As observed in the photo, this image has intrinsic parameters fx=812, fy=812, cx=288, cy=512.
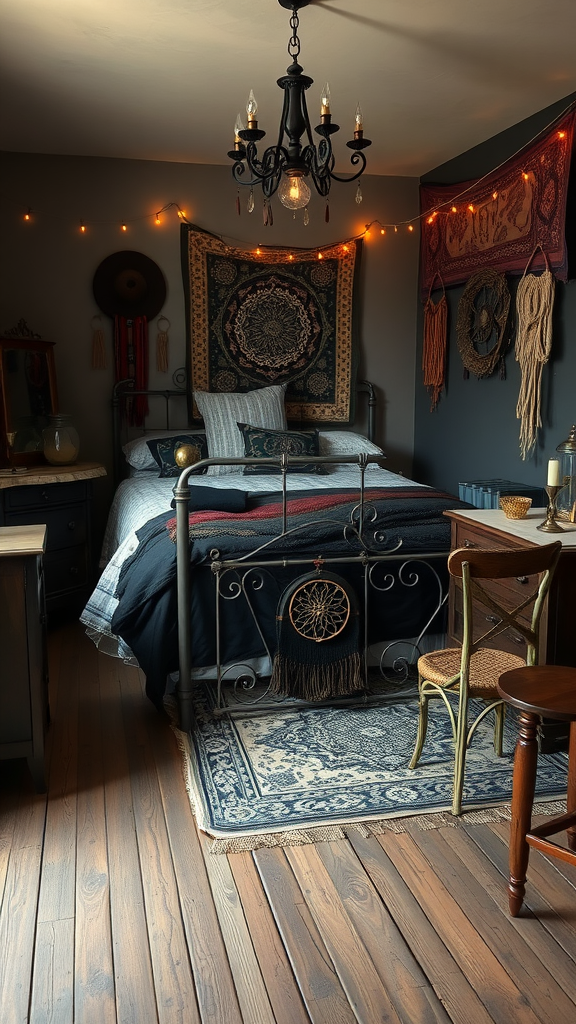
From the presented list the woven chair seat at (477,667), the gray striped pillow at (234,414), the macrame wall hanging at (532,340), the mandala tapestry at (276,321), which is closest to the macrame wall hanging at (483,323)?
the macrame wall hanging at (532,340)

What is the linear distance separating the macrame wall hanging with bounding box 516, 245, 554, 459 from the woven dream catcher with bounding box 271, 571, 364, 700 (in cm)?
166

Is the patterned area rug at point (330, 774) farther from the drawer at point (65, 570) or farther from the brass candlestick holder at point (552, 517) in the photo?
the drawer at point (65, 570)

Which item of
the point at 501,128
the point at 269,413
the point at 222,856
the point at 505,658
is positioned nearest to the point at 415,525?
the point at 505,658

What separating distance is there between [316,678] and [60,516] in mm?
1892

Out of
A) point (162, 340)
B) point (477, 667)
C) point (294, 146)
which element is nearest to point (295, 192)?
point (294, 146)

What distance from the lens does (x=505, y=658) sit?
2564 mm

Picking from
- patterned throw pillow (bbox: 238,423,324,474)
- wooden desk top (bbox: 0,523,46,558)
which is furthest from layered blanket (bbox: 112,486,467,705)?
patterned throw pillow (bbox: 238,423,324,474)

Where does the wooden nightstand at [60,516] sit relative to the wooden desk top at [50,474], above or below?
below

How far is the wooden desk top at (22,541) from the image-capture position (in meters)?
2.37

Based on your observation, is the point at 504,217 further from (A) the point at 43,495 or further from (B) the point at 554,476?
(A) the point at 43,495

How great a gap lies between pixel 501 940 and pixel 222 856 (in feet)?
2.43

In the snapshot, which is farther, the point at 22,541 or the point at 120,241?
the point at 120,241

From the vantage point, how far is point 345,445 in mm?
5109

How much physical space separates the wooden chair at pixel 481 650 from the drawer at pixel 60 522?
7.65 ft
